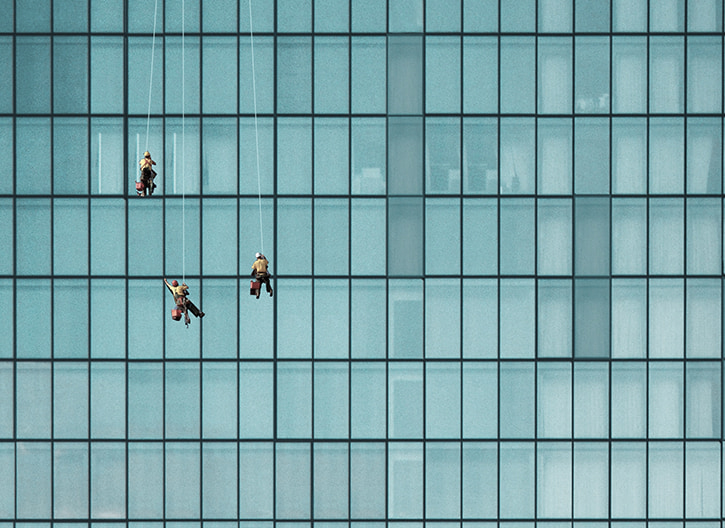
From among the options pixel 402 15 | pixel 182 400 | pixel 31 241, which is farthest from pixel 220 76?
pixel 182 400

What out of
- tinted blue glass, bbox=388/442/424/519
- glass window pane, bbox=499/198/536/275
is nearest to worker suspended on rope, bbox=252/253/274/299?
tinted blue glass, bbox=388/442/424/519

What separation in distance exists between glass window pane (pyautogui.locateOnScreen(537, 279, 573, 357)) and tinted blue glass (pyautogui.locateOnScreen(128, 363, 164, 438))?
9.01 meters

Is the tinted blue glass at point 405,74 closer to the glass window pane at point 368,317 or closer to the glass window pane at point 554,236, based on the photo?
the glass window pane at point 554,236

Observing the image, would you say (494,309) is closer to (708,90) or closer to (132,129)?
(708,90)

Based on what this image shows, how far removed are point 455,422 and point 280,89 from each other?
349 inches

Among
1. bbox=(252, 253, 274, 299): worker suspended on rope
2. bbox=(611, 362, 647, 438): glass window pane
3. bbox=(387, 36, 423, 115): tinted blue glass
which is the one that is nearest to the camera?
bbox=(252, 253, 274, 299): worker suspended on rope

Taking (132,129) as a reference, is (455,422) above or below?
below

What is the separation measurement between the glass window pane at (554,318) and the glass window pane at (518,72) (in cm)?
422

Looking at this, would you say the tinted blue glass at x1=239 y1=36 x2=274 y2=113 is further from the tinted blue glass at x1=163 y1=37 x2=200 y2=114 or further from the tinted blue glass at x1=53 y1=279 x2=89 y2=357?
the tinted blue glass at x1=53 y1=279 x2=89 y2=357

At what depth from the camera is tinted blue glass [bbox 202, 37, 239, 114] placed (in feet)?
61.4

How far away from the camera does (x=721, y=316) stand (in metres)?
18.8

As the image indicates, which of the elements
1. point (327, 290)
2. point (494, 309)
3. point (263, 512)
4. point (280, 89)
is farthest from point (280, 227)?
point (263, 512)

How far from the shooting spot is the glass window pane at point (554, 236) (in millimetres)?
18781

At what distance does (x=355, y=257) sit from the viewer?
18812 mm
